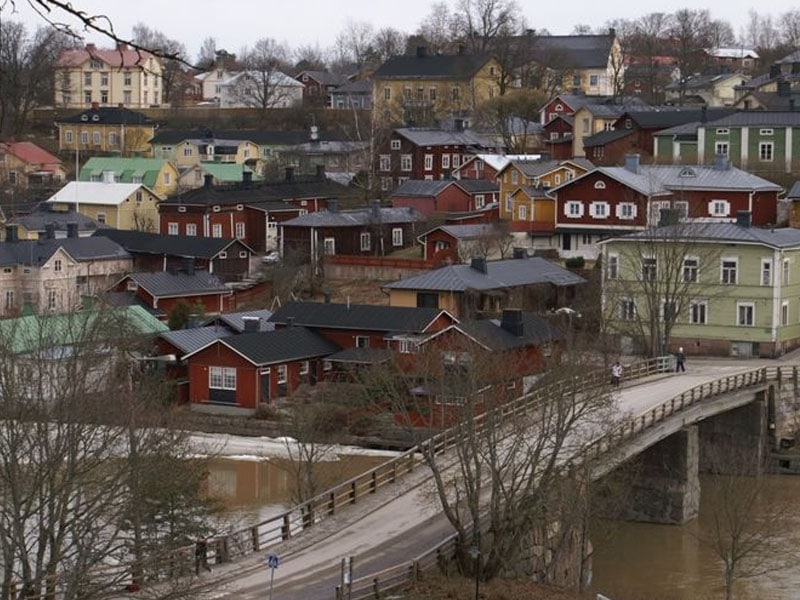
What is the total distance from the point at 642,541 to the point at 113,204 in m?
35.8

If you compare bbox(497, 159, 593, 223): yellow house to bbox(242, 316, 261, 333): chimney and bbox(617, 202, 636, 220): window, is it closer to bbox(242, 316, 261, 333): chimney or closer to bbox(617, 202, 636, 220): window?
bbox(617, 202, 636, 220): window

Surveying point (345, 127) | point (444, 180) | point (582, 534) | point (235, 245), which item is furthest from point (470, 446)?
point (345, 127)

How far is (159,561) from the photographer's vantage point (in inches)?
712

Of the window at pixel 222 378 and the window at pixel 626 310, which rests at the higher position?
the window at pixel 626 310

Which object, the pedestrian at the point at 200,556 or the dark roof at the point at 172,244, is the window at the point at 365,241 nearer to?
the dark roof at the point at 172,244

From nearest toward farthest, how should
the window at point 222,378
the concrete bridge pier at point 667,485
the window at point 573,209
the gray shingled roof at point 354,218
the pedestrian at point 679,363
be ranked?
the concrete bridge pier at point 667,485
the pedestrian at point 679,363
the window at point 222,378
the window at point 573,209
the gray shingled roof at point 354,218

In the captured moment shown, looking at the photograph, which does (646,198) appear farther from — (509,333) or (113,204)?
(113,204)

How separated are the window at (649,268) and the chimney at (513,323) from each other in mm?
5062

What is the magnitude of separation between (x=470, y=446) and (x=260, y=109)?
6866cm

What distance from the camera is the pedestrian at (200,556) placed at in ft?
61.6

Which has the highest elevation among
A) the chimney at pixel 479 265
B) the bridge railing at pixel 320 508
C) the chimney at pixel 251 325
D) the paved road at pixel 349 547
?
the chimney at pixel 479 265

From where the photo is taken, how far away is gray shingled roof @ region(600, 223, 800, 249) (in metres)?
41.3

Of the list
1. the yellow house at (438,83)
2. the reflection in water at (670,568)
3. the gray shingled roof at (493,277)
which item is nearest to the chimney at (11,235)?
the gray shingled roof at (493,277)

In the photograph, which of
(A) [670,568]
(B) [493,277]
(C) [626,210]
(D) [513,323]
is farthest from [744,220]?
(A) [670,568]
